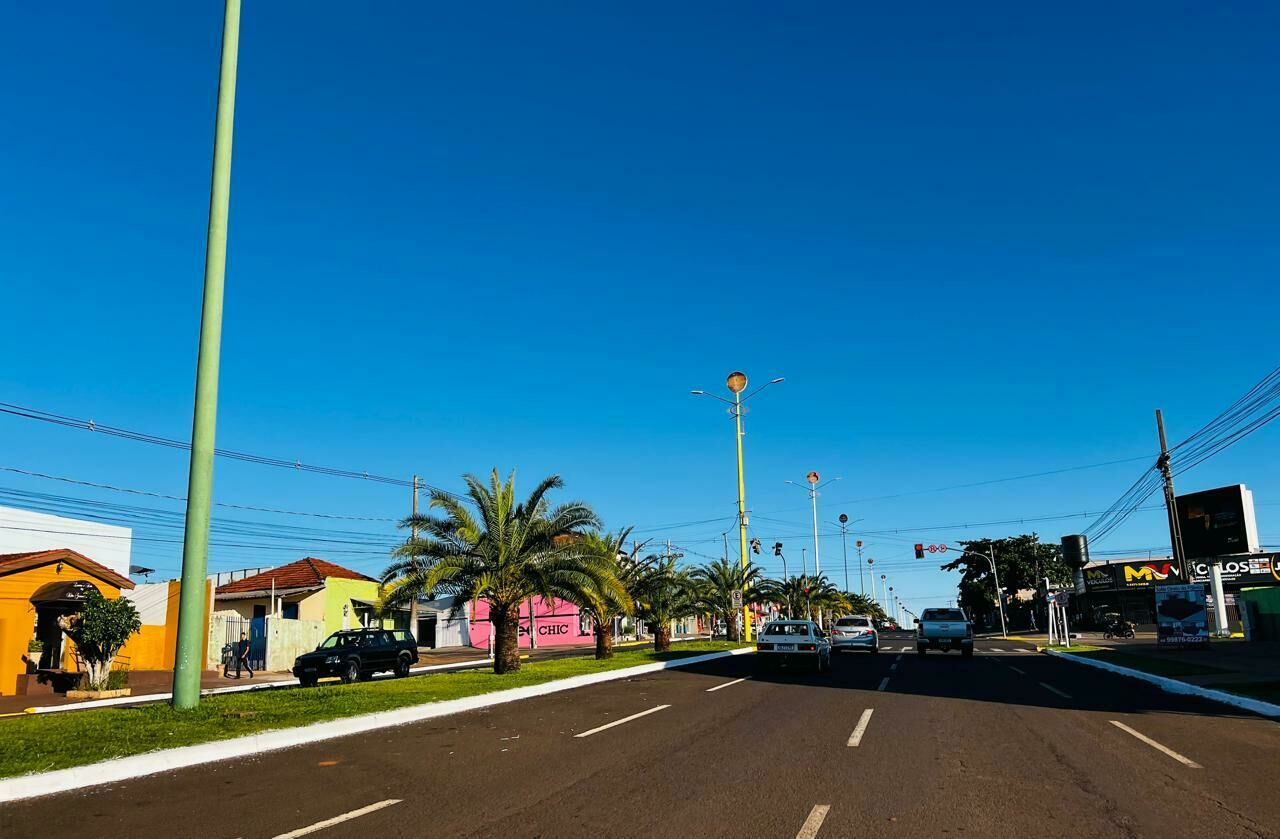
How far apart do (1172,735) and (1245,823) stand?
220 inches

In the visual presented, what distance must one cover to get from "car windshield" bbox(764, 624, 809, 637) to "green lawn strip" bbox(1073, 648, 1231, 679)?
9048 millimetres

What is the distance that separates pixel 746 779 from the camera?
9227 mm

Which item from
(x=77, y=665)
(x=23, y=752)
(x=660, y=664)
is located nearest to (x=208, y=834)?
(x=23, y=752)

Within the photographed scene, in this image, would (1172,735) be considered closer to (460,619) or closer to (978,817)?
(978,817)

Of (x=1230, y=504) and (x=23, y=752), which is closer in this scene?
(x=23, y=752)

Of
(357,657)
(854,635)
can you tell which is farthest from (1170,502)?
(357,657)

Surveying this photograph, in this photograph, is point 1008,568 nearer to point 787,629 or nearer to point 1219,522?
point 1219,522

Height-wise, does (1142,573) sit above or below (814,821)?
above

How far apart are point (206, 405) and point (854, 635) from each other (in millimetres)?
30044

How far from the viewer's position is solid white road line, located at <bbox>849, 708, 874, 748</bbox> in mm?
11602

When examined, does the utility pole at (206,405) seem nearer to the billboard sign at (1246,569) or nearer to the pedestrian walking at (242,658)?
the pedestrian walking at (242,658)

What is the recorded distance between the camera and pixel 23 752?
1070 centimetres

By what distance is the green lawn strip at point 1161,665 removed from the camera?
881 inches

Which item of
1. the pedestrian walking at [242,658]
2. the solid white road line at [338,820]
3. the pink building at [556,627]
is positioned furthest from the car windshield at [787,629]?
the pink building at [556,627]
